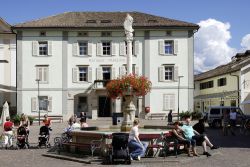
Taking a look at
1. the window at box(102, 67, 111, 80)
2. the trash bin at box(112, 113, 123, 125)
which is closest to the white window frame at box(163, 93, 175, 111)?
the window at box(102, 67, 111, 80)

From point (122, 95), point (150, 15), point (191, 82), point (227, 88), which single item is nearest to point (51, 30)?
point (150, 15)

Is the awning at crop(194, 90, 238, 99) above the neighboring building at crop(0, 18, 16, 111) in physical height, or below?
below

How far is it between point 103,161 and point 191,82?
35.2m

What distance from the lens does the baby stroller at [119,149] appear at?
49.1 ft

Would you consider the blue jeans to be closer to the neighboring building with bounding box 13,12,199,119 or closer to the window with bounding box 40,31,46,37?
the neighboring building with bounding box 13,12,199,119

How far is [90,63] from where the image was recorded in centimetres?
5003

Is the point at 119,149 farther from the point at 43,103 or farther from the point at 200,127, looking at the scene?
the point at 43,103

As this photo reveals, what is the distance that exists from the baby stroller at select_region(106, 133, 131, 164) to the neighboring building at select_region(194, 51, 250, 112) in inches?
1496

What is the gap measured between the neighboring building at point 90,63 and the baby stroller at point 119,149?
3441 centimetres

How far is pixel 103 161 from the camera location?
15258 mm

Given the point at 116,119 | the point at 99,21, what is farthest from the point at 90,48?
the point at 116,119

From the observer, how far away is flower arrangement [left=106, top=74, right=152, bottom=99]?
770 inches

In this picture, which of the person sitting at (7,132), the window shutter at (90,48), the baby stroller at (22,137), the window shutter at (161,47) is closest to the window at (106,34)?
the window shutter at (90,48)

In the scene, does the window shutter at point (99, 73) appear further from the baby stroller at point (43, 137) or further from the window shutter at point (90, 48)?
the baby stroller at point (43, 137)
